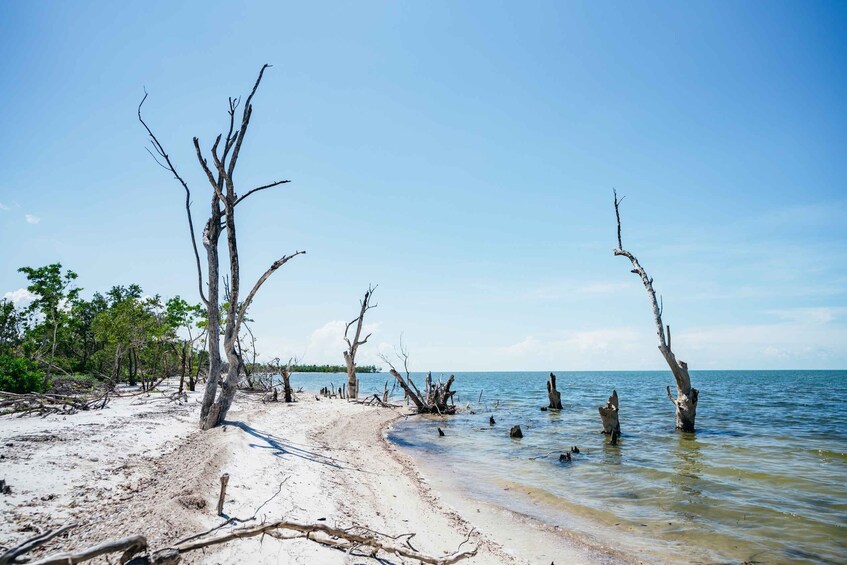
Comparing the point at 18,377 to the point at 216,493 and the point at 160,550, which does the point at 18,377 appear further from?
the point at 160,550

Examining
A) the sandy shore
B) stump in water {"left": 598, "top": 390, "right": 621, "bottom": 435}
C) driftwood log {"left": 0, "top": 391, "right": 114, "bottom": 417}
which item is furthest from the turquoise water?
driftwood log {"left": 0, "top": 391, "right": 114, "bottom": 417}

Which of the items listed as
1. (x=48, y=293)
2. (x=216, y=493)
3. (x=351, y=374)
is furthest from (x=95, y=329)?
(x=216, y=493)

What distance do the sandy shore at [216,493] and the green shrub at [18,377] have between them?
5388 mm

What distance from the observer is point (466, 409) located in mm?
28094

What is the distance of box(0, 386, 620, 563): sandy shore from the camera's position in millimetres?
4430

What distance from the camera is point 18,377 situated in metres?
14.0

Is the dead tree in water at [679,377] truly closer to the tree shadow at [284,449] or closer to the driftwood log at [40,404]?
the tree shadow at [284,449]

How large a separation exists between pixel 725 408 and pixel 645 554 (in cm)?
2704

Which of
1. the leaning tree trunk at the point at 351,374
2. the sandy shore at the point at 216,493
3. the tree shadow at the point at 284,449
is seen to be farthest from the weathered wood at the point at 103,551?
the leaning tree trunk at the point at 351,374

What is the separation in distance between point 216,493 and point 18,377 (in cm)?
1367

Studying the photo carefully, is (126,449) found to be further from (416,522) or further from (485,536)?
(485,536)

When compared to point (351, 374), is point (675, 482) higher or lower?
lower

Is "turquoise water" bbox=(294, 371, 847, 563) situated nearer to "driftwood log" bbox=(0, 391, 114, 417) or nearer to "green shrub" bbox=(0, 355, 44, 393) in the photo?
"driftwood log" bbox=(0, 391, 114, 417)

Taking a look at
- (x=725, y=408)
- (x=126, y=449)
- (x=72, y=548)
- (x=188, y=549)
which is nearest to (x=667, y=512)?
(x=188, y=549)
